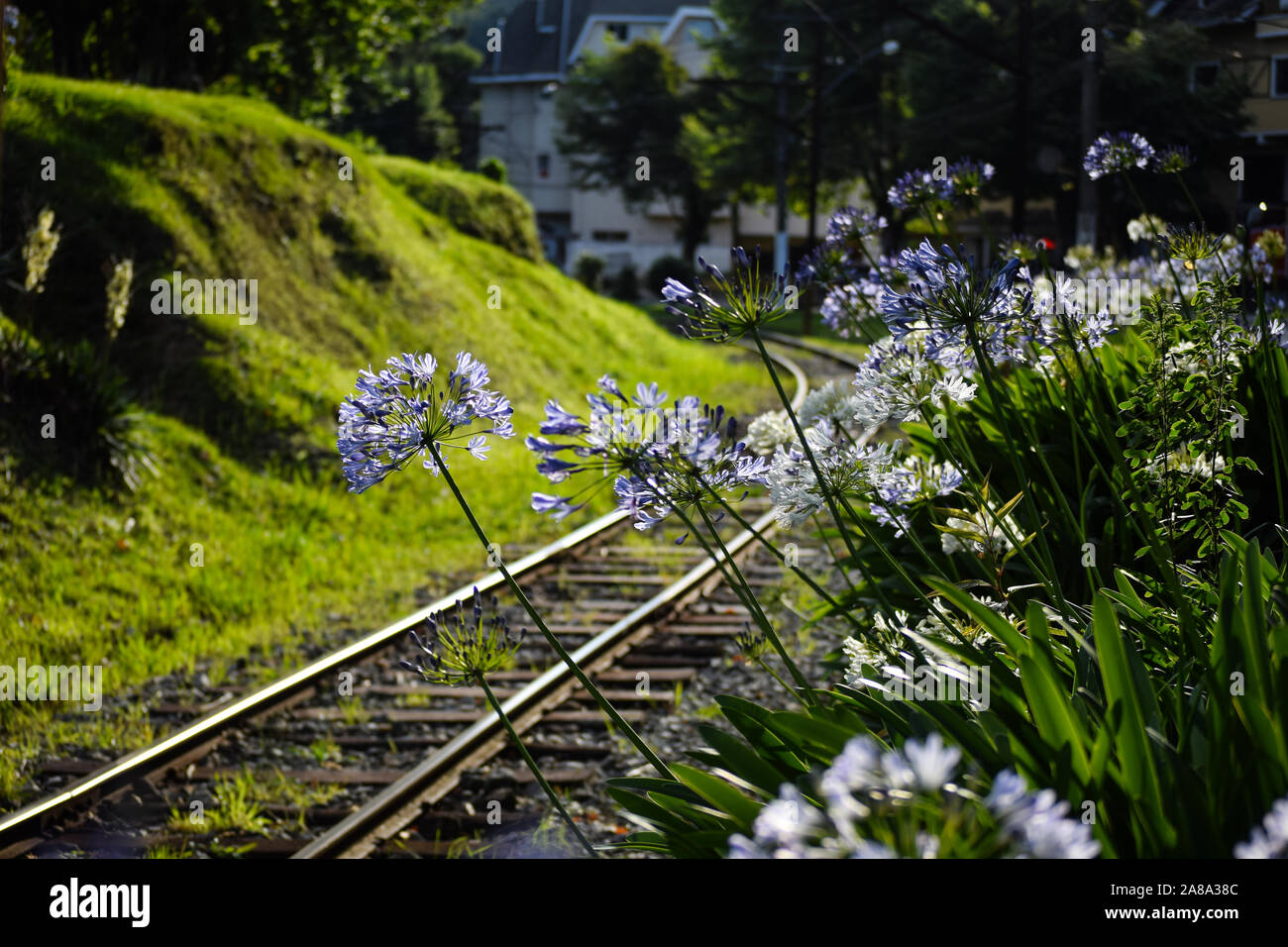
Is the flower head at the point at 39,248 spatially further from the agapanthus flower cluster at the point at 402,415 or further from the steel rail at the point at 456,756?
the agapanthus flower cluster at the point at 402,415

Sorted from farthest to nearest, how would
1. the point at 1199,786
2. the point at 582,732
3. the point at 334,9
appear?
the point at 334,9 → the point at 582,732 → the point at 1199,786

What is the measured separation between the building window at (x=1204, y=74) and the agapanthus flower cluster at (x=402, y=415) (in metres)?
36.1

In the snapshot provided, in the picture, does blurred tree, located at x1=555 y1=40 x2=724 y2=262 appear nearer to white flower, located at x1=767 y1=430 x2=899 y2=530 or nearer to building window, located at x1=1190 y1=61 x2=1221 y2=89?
building window, located at x1=1190 y1=61 x2=1221 y2=89

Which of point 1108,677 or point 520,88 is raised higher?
point 520,88

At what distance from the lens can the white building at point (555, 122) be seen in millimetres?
63094

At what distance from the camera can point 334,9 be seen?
2384 centimetres

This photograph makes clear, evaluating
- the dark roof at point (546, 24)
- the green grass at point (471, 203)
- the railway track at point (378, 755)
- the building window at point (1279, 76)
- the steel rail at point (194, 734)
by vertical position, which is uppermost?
the dark roof at point (546, 24)

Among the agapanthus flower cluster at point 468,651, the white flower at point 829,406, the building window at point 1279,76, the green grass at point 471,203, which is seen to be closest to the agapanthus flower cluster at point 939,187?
the white flower at point 829,406

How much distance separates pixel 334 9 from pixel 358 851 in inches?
901

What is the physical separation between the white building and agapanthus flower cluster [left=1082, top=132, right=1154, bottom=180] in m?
58.5

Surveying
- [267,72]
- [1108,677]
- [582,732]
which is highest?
[267,72]

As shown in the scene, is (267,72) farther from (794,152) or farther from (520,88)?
(520,88)

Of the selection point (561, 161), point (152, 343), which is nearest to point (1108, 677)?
point (152, 343)

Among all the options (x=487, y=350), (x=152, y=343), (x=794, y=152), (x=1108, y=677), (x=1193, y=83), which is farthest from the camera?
(x=794, y=152)
